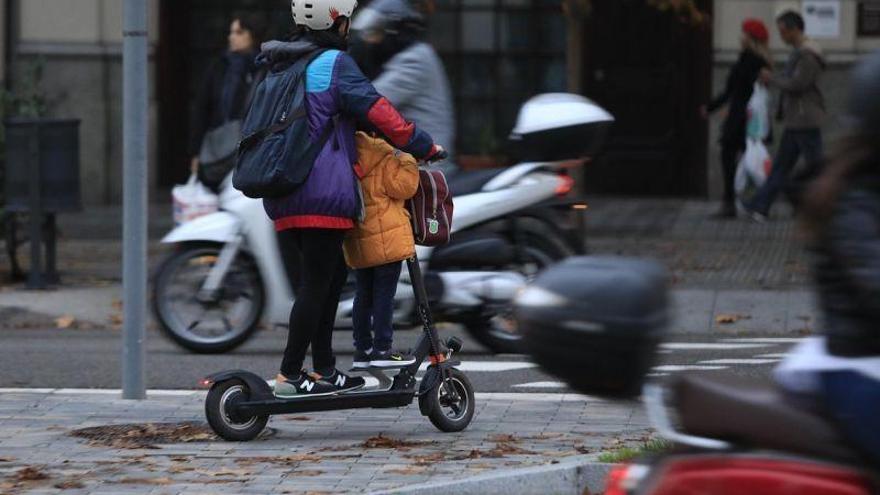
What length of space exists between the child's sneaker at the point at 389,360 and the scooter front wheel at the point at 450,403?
0.43ft

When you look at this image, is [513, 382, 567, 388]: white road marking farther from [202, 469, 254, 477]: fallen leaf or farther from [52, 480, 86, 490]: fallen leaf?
[52, 480, 86, 490]: fallen leaf

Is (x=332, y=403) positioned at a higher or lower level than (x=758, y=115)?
lower

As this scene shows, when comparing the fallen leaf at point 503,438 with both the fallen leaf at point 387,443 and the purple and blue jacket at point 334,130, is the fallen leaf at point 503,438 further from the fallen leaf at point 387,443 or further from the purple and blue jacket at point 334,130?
the purple and blue jacket at point 334,130

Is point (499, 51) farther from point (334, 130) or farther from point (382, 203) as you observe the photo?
point (334, 130)

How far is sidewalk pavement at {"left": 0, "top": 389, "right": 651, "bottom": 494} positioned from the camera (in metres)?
6.43

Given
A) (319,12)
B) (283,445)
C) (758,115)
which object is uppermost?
(319,12)

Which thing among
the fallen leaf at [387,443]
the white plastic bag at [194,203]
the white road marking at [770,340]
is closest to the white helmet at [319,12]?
the fallen leaf at [387,443]

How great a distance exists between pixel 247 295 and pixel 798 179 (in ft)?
21.5

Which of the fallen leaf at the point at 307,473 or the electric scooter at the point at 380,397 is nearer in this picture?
the fallen leaf at the point at 307,473

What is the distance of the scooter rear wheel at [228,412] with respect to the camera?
7.18 meters

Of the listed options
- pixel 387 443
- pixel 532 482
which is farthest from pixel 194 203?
pixel 532 482

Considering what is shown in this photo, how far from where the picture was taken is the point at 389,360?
7625 mm

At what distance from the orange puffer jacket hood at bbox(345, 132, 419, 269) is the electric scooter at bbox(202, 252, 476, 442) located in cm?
11

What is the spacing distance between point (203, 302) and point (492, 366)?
158cm
